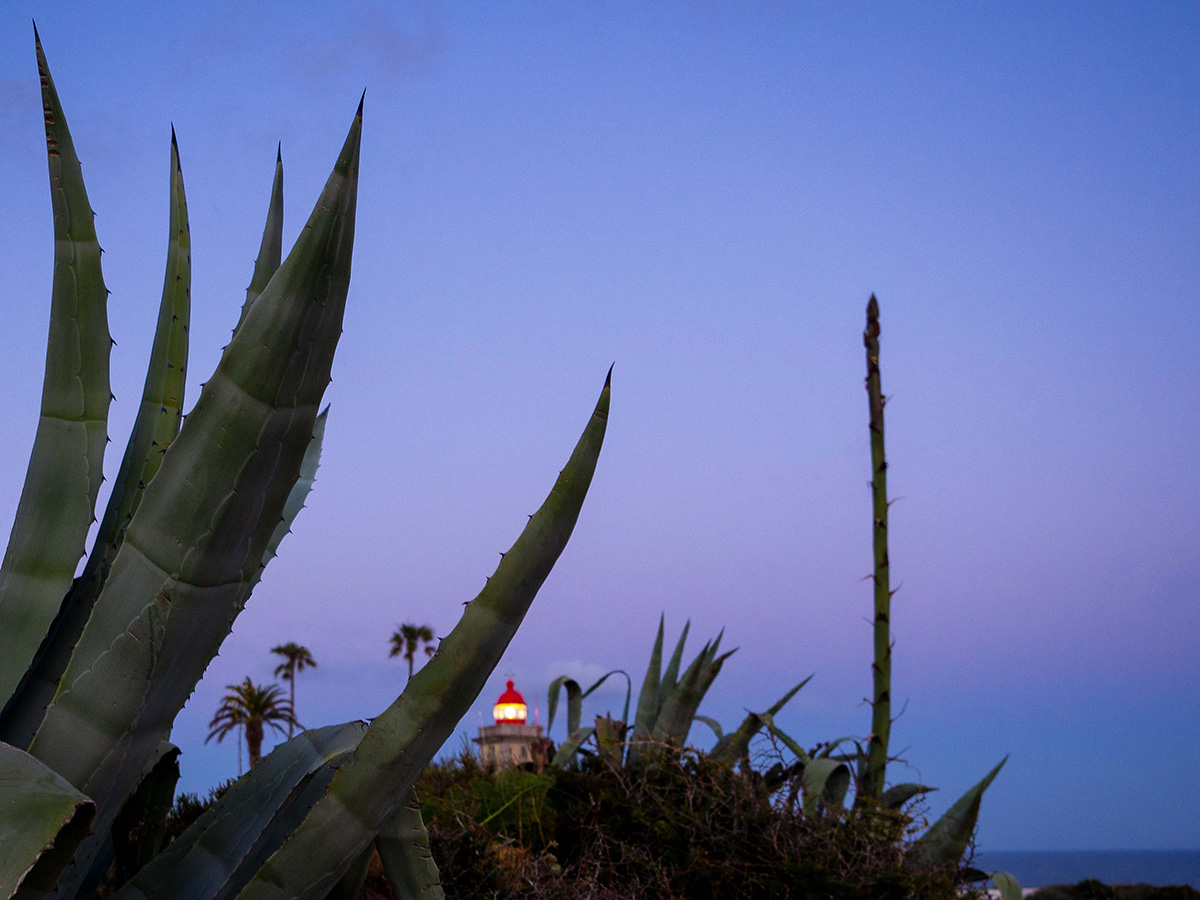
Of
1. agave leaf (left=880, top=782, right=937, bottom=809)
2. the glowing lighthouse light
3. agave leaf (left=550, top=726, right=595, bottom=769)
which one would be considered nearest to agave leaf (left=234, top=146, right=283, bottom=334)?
agave leaf (left=550, top=726, right=595, bottom=769)

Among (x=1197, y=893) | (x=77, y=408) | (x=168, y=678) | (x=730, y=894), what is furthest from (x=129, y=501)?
(x=1197, y=893)

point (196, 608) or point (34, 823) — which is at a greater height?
point (196, 608)

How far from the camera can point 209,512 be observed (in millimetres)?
1817

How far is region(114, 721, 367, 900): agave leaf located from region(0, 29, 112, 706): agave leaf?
22.7 inches

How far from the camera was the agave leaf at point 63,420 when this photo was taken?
2264mm

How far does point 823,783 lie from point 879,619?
131 centimetres

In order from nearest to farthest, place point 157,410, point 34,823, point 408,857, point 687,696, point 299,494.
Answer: point 34,823 → point 408,857 → point 157,410 → point 299,494 → point 687,696

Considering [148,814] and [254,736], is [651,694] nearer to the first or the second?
[148,814]

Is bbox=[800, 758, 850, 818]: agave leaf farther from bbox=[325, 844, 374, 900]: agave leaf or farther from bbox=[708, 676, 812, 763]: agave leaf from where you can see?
bbox=[325, 844, 374, 900]: agave leaf

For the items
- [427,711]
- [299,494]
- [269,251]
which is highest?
[269,251]

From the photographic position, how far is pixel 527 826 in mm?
5082

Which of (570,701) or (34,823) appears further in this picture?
(570,701)

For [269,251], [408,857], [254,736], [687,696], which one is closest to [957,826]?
[687,696]

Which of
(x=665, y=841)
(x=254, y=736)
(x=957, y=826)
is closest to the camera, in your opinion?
(x=665, y=841)
